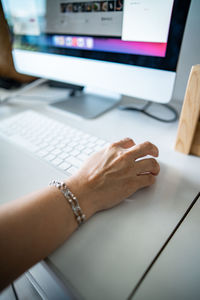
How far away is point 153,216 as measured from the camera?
318 millimetres

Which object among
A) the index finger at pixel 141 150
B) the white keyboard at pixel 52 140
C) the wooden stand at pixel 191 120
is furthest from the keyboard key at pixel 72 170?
the wooden stand at pixel 191 120

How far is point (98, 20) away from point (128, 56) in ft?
0.47

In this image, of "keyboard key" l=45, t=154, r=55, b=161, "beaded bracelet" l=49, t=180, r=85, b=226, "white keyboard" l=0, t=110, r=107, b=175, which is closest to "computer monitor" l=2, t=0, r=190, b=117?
"white keyboard" l=0, t=110, r=107, b=175

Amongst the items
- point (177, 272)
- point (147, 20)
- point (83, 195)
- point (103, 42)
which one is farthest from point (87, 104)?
point (177, 272)

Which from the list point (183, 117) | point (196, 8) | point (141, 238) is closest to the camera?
point (141, 238)

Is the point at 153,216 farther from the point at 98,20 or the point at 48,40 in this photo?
the point at 48,40

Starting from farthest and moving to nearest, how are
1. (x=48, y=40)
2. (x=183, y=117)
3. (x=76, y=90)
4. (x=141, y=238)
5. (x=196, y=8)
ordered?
(x=76, y=90)
(x=48, y=40)
(x=196, y=8)
(x=183, y=117)
(x=141, y=238)

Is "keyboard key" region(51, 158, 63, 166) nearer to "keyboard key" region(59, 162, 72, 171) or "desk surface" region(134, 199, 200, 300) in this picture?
"keyboard key" region(59, 162, 72, 171)

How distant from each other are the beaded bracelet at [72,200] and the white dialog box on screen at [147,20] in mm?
428

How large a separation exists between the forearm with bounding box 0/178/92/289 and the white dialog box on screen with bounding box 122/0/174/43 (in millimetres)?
446

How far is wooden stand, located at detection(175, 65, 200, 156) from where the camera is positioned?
395 millimetres

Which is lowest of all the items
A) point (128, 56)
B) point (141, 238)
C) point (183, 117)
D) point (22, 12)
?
point (141, 238)

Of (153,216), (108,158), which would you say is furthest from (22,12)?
(153,216)

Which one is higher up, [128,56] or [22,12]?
[22,12]
